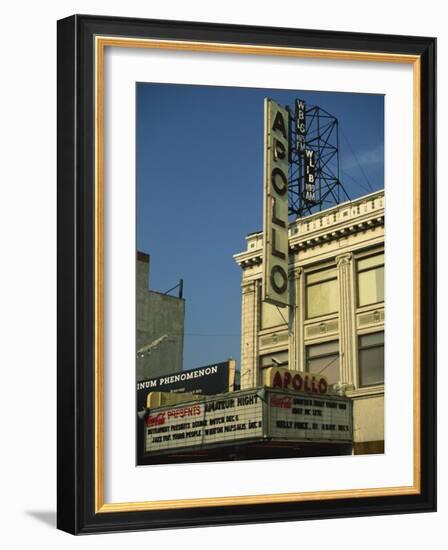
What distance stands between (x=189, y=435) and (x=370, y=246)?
2797 mm

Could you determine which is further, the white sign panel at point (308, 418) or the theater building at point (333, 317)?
the theater building at point (333, 317)

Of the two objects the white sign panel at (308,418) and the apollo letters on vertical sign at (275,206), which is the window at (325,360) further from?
the apollo letters on vertical sign at (275,206)

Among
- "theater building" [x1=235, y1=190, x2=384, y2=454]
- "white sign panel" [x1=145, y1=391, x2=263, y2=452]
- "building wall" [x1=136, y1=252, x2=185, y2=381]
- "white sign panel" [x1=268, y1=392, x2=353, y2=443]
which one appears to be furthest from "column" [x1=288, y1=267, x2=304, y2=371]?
"building wall" [x1=136, y1=252, x2=185, y2=381]

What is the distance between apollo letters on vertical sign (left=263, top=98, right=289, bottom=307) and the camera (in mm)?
13195

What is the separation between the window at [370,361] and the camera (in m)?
13.5

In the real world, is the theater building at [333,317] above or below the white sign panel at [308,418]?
above

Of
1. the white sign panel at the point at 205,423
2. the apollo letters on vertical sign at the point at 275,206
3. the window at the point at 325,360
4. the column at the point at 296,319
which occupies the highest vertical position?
the apollo letters on vertical sign at the point at 275,206

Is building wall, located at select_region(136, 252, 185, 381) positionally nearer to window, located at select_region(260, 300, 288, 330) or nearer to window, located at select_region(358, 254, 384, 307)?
window, located at select_region(260, 300, 288, 330)

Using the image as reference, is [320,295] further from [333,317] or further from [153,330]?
[153,330]

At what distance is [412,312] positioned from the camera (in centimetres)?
1349

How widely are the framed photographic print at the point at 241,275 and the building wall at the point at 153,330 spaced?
0.8 inches

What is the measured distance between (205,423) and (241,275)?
147 cm

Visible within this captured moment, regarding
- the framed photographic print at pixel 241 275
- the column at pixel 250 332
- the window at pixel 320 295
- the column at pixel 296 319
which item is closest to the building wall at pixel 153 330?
the framed photographic print at pixel 241 275

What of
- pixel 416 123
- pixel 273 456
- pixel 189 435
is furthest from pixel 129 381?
pixel 416 123
